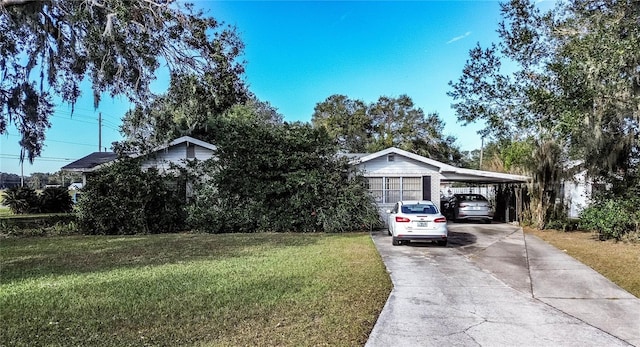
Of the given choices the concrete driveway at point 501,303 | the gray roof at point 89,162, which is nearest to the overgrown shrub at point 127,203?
the gray roof at point 89,162

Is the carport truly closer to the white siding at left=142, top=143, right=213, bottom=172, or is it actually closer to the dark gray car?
the dark gray car

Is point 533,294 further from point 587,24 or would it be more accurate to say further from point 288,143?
point 288,143

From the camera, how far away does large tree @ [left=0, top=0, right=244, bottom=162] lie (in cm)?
969

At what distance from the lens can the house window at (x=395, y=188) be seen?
57.0ft

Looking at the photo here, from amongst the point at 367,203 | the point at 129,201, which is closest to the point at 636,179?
the point at 367,203

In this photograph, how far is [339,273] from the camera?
25.6 feet

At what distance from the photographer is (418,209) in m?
12.1

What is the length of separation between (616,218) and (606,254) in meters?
2.64

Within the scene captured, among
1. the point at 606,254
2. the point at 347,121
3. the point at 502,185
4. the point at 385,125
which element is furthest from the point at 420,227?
the point at 385,125

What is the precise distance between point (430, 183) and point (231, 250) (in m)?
9.59

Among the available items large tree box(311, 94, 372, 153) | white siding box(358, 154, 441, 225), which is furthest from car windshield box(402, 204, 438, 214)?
large tree box(311, 94, 372, 153)

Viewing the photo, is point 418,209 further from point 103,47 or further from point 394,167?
point 103,47

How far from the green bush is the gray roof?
18.5 m

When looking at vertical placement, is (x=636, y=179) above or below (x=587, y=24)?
below
